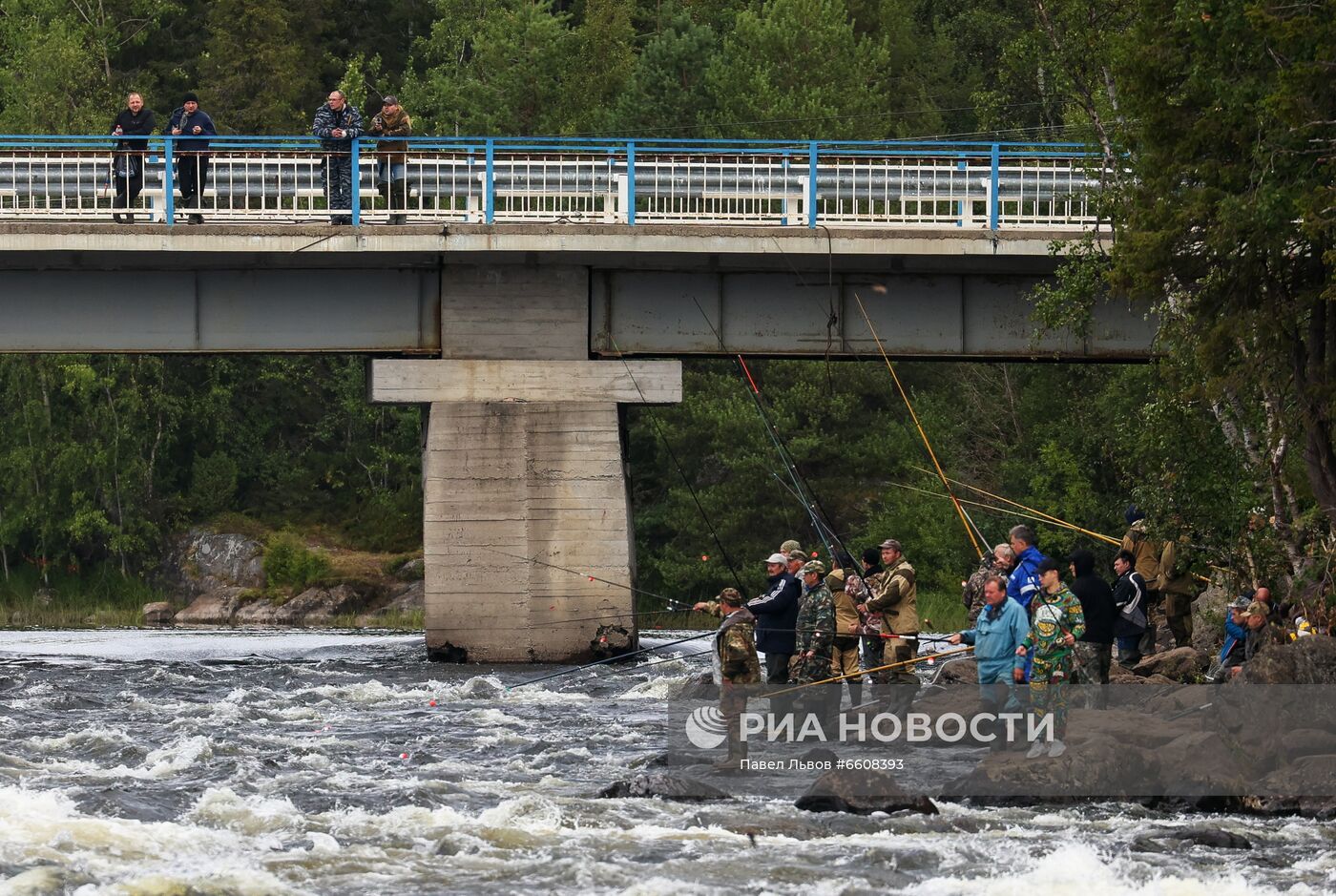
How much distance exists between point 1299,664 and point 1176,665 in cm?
461

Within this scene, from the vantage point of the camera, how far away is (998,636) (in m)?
14.9

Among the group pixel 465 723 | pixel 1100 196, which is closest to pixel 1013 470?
pixel 1100 196

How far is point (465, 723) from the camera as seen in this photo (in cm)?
1939

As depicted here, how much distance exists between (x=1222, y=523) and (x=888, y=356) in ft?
19.3

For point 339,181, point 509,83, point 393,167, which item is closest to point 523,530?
point 393,167

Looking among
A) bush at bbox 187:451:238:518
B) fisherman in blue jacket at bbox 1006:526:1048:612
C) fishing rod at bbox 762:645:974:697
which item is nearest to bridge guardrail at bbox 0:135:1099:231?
fisherman in blue jacket at bbox 1006:526:1048:612

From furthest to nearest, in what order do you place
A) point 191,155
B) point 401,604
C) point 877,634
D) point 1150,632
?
point 401,604
point 191,155
point 1150,632
point 877,634

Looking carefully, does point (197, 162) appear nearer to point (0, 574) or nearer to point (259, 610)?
point (259, 610)

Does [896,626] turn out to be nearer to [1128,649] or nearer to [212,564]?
[1128,649]

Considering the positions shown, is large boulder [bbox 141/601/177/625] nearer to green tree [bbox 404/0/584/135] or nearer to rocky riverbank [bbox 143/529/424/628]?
rocky riverbank [bbox 143/529/424/628]

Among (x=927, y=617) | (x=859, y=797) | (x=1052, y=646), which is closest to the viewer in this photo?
(x=859, y=797)

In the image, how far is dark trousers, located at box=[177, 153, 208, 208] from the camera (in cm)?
2536

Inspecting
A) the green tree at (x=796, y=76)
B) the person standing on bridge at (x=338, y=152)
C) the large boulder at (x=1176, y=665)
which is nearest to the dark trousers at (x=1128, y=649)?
the large boulder at (x=1176, y=665)

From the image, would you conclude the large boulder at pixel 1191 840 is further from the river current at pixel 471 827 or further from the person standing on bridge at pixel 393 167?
the person standing on bridge at pixel 393 167
